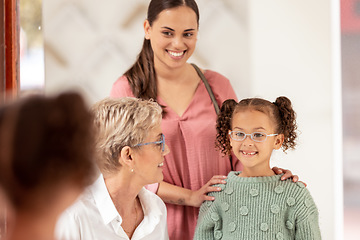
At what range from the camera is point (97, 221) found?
76.5 inches

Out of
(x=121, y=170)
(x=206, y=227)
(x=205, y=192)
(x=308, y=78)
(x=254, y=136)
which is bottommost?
(x=206, y=227)

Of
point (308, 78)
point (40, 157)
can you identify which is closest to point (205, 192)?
point (308, 78)

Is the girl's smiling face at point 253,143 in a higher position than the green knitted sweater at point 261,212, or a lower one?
higher

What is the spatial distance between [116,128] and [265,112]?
647 mm

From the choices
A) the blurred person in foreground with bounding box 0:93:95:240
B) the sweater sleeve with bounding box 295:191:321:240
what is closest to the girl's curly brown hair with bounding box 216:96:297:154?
the sweater sleeve with bounding box 295:191:321:240

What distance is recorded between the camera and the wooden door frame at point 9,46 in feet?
9.39

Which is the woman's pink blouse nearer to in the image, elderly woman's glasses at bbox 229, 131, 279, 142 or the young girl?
the young girl

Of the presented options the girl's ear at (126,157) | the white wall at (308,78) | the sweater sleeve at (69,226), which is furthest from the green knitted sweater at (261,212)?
the white wall at (308,78)

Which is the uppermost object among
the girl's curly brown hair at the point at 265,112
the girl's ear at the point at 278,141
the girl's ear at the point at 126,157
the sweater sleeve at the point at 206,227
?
the girl's curly brown hair at the point at 265,112

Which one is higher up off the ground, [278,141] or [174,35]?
[174,35]

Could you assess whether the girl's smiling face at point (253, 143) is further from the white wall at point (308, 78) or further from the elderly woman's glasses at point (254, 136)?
the white wall at point (308, 78)

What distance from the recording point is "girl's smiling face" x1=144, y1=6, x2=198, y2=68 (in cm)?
236

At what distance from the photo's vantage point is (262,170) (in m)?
2.19

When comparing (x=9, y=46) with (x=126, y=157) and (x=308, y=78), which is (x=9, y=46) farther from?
(x=308, y=78)
